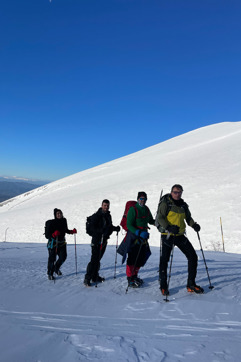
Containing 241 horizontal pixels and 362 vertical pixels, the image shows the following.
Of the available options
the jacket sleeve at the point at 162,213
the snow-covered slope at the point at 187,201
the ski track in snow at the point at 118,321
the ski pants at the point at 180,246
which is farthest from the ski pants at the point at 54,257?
the snow-covered slope at the point at 187,201

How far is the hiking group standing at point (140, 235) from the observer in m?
5.68

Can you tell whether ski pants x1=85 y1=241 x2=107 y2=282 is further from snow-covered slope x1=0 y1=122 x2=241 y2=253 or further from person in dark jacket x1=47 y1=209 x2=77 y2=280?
snow-covered slope x1=0 y1=122 x2=241 y2=253

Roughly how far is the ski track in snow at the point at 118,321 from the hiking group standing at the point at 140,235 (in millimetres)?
409

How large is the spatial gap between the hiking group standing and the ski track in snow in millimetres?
409

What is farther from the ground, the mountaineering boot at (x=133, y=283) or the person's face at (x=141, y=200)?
the person's face at (x=141, y=200)

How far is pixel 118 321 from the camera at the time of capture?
14.9ft

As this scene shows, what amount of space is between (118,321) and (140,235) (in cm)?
196

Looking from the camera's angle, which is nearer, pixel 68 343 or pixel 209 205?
pixel 68 343

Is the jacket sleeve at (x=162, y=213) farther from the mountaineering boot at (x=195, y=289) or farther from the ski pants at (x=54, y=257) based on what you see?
the ski pants at (x=54, y=257)

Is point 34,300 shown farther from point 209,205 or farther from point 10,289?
point 209,205

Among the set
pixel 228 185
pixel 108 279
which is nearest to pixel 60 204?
pixel 228 185

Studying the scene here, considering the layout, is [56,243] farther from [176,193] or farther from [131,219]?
[176,193]

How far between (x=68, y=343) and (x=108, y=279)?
3748 millimetres

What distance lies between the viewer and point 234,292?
5758 mm
